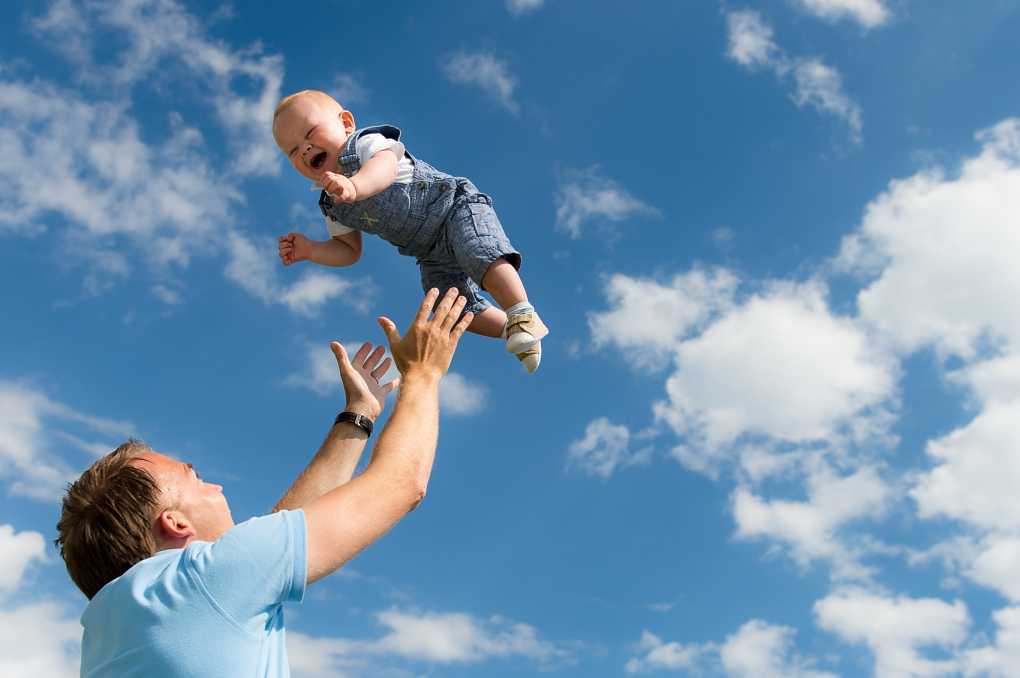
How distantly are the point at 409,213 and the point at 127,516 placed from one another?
3.12m

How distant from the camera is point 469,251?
20.0 feet

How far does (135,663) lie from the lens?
332cm

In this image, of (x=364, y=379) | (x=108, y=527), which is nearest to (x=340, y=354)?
(x=364, y=379)

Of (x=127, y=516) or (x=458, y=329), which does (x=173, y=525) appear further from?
(x=458, y=329)

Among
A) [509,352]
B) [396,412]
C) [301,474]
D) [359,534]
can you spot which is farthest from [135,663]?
[509,352]

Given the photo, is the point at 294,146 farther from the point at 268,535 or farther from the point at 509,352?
the point at 268,535

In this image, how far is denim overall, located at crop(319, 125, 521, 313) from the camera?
241 inches

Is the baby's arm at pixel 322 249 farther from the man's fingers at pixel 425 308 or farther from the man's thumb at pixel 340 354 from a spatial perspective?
the man's fingers at pixel 425 308

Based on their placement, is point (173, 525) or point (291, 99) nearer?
point (173, 525)

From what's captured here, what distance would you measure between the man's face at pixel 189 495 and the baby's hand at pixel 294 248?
2.91 m

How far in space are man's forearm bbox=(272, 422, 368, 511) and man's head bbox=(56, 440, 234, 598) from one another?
103cm

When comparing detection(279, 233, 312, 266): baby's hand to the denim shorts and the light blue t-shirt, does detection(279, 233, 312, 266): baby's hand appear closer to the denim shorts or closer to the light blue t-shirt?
the denim shorts

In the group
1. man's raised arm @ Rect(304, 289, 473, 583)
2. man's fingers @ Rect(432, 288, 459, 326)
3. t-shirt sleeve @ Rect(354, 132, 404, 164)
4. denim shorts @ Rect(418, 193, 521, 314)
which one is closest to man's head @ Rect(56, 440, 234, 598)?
man's raised arm @ Rect(304, 289, 473, 583)

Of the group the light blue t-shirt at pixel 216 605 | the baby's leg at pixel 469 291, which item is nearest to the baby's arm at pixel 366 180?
the baby's leg at pixel 469 291
